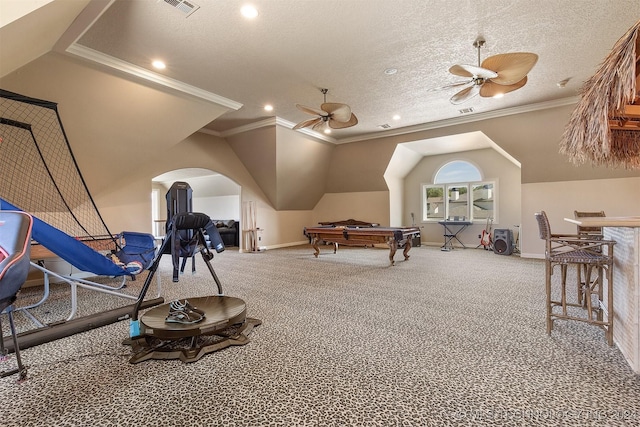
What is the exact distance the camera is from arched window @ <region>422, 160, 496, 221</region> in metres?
8.86

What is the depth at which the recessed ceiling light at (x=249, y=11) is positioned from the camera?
3138 mm

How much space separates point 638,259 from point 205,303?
11.9 ft

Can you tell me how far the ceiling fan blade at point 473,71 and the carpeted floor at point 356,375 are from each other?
270cm

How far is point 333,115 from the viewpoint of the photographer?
5.04m

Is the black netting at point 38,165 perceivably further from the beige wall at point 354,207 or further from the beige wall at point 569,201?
the beige wall at point 569,201

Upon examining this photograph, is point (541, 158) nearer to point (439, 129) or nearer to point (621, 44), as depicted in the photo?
point (439, 129)

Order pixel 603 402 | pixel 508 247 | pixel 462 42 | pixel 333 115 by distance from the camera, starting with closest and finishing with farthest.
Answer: pixel 603 402, pixel 462 42, pixel 333 115, pixel 508 247

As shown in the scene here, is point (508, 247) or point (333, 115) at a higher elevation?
point (333, 115)

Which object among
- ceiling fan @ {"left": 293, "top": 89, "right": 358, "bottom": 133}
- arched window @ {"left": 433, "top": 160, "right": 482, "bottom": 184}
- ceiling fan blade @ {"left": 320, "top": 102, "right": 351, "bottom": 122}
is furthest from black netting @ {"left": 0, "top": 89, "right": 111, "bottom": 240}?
arched window @ {"left": 433, "top": 160, "right": 482, "bottom": 184}

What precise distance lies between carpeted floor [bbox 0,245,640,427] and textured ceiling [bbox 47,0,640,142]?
11.0 feet

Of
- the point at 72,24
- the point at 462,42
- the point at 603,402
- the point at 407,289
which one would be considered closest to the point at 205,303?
the point at 407,289

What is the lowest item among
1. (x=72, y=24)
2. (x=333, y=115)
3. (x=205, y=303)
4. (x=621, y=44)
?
(x=205, y=303)

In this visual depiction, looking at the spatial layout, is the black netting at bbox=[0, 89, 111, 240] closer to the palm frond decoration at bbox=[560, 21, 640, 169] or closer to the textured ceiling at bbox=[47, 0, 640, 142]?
the textured ceiling at bbox=[47, 0, 640, 142]

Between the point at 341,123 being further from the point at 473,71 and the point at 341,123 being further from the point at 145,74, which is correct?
the point at 145,74
